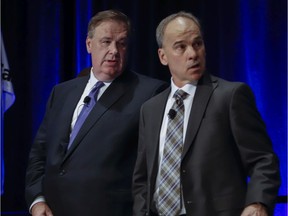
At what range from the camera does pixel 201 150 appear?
2.13 metres

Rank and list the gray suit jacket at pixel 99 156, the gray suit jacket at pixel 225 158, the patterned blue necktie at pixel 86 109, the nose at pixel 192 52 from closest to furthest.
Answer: the gray suit jacket at pixel 225 158, the nose at pixel 192 52, the gray suit jacket at pixel 99 156, the patterned blue necktie at pixel 86 109

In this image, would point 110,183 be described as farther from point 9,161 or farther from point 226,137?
point 9,161

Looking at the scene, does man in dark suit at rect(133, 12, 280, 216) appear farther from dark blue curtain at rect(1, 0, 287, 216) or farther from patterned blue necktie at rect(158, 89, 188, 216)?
dark blue curtain at rect(1, 0, 287, 216)

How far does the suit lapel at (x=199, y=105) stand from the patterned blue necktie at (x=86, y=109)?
596 millimetres

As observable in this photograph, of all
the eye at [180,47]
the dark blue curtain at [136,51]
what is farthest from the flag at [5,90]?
the eye at [180,47]

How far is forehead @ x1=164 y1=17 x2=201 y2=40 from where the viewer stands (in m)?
2.32

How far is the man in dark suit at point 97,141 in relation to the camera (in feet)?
8.14

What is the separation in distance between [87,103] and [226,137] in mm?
798

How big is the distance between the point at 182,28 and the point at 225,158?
0.57 metres

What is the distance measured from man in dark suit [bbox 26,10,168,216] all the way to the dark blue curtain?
199 cm

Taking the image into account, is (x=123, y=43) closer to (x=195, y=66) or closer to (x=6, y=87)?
(x=195, y=66)

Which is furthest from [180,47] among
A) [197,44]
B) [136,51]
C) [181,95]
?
[136,51]

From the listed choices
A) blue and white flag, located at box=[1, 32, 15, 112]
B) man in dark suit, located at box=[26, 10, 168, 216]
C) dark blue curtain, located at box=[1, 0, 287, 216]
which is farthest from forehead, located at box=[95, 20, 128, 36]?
blue and white flag, located at box=[1, 32, 15, 112]

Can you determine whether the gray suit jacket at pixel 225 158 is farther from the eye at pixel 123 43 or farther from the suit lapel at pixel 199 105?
the eye at pixel 123 43
